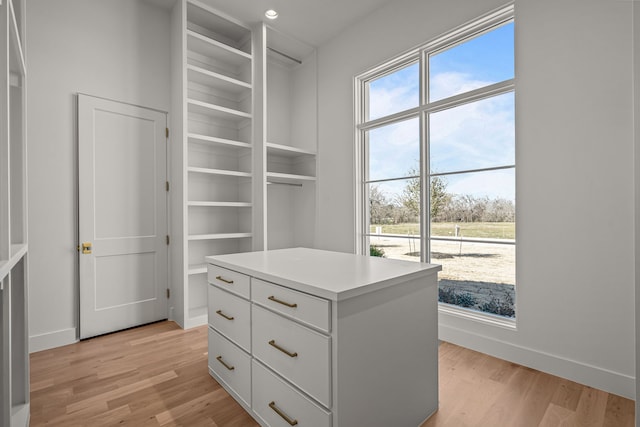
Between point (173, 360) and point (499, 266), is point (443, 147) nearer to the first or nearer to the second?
point (499, 266)

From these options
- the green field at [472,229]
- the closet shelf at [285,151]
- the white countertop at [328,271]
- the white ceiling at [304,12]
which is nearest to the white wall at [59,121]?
the white ceiling at [304,12]

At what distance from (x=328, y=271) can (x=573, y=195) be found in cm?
176

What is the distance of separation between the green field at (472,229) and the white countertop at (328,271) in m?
1.16

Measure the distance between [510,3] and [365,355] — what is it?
272 cm

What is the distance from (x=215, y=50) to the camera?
135 inches

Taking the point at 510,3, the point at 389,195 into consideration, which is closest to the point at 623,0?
the point at 510,3

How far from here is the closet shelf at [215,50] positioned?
10.6 feet

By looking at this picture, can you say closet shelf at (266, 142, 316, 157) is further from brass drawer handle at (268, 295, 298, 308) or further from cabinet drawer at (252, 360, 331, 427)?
cabinet drawer at (252, 360, 331, 427)

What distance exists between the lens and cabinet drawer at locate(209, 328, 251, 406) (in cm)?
176

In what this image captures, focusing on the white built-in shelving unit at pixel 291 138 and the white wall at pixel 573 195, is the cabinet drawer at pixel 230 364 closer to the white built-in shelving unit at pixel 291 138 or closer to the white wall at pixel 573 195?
the white wall at pixel 573 195

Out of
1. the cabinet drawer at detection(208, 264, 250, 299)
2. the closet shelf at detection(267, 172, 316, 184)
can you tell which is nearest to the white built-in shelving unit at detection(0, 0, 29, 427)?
the cabinet drawer at detection(208, 264, 250, 299)

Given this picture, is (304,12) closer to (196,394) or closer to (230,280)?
(230,280)

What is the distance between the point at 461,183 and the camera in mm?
2756

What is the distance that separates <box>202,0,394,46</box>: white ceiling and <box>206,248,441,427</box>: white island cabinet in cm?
278
